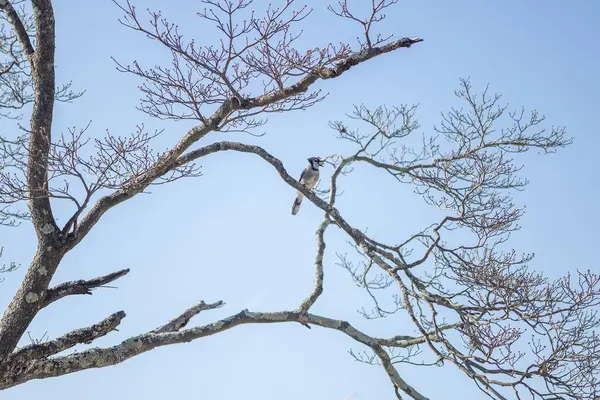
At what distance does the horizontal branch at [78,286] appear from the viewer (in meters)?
5.49

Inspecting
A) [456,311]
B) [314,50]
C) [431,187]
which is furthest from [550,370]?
[314,50]

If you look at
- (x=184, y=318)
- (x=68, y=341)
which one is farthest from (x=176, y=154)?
(x=68, y=341)

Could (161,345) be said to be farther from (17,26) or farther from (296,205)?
(296,205)

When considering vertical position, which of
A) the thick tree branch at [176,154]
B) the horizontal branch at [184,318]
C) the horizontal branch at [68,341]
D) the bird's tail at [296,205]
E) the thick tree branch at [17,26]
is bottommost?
the horizontal branch at [68,341]

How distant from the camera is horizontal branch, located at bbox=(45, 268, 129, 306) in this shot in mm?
5488

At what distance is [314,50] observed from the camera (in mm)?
5363

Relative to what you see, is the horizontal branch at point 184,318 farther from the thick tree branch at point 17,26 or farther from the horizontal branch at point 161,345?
the thick tree branch at point 17,26

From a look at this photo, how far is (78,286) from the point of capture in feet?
18.0

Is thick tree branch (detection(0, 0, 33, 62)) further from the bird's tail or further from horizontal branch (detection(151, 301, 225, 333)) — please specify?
the bird's tail

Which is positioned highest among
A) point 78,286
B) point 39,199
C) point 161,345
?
point 39,199

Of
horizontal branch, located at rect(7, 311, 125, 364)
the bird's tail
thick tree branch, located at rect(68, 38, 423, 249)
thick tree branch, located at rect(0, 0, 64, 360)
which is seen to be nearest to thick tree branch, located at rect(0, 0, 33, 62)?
thick tree branch, located at rect(0, 0, 64, 360)

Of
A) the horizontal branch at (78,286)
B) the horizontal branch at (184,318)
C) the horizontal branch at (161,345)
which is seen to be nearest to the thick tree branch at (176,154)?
the horizontal branch at (78,286)

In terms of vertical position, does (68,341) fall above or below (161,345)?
below

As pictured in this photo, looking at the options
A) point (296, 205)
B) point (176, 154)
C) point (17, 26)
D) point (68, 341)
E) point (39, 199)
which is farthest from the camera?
point (296, 205)
